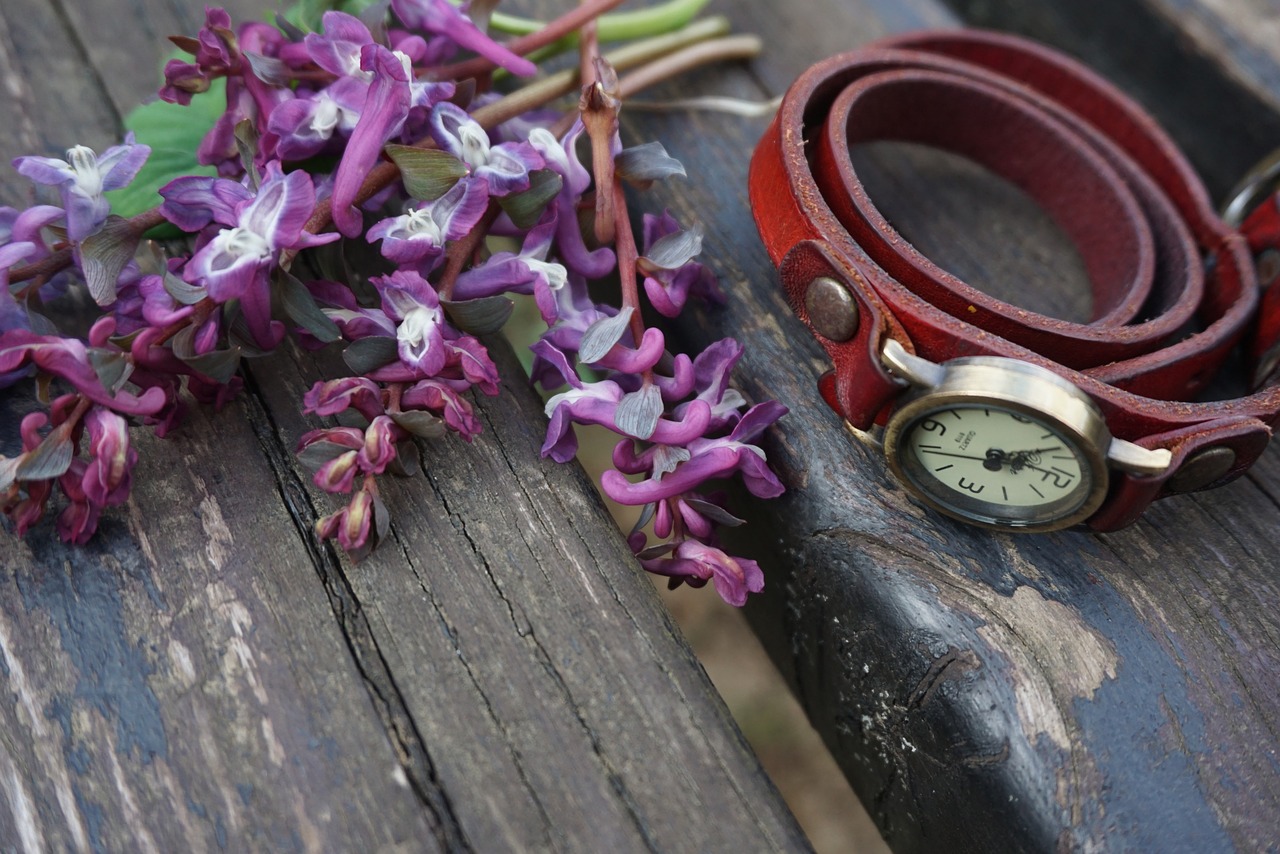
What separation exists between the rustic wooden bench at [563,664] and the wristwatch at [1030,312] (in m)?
0.13

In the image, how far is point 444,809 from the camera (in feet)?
3.55

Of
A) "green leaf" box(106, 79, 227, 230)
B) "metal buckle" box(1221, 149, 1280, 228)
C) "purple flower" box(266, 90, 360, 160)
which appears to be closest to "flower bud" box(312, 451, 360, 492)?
"purple flower" box(266, 90, 360, 160)

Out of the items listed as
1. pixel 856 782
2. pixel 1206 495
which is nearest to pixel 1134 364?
pixel 1206 495

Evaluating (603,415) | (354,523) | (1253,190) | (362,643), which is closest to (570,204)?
(603,415)

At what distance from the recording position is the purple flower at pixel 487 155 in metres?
1.27

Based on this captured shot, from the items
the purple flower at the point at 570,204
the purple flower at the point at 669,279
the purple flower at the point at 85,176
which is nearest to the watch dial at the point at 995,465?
the purple flower at the point at 669,279

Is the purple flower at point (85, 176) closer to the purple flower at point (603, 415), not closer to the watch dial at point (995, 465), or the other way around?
the purple flower at point (603, 415)

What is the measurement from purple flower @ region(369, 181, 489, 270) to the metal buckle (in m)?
1.32

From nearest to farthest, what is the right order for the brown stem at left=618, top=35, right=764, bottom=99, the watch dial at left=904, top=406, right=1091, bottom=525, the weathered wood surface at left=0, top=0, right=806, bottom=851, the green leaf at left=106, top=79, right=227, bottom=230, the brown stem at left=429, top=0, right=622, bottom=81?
the weathered wood surface at left=0, top=0, right=806, bottom=851 → the watch dial at left=904, top=406, right=1091, bottom=525 → the green leaf at left=106, top=79, right=227, bottom=230 → the brown stem at left=429, top=0, right=622, bottom=81 → the brown stem at left=618, top=35, right=764, bottom=99

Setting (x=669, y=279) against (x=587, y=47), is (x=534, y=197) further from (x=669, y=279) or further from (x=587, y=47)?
(x=587, y=47)

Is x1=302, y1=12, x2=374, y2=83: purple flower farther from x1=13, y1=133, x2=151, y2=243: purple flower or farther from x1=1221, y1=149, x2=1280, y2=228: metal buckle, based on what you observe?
x1=1221, y1=149, x2=1280, y2=228: metal buckle

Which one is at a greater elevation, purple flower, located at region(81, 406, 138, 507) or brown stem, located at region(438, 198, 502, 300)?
brown stem, located at region(438, 198, 502, 300)

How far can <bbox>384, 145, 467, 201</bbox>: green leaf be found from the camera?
1196mm

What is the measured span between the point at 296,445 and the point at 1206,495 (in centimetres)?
132
